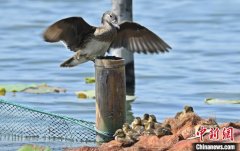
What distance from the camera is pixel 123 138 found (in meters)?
8.29

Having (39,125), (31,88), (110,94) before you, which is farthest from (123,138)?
(31,88)

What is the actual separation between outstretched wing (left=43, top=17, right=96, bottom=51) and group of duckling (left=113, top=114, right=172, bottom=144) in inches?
58.3

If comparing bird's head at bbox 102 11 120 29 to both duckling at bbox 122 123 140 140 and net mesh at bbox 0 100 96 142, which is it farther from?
duckling at bbox 122 123 140 140

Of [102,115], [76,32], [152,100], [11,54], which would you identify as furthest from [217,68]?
[102,115]

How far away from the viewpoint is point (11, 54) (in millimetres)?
15562

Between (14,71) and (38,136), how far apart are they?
4.93 metres

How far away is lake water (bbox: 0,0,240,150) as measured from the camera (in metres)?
12.0

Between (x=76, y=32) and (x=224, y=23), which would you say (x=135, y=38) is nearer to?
(x=76, y=32)

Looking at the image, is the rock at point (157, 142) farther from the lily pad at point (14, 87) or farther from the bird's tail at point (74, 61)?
the lily pad at point (14, 87)

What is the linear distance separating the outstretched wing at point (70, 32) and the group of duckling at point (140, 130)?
1.48m

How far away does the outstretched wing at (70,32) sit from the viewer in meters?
9.69

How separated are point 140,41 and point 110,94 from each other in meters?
1.74

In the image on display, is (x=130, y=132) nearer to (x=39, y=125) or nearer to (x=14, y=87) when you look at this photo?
(x=39, y=125)

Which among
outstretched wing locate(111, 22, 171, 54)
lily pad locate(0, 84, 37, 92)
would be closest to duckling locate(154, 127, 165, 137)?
outstretched wing locate(111, 22, 171, 54)
